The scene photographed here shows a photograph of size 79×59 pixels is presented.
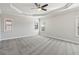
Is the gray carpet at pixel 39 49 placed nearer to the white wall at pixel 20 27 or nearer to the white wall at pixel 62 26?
the white wall at pixel 62 26

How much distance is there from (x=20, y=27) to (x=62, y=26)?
12.2 ft

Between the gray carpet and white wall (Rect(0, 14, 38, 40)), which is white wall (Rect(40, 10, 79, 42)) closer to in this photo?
the gray carpet

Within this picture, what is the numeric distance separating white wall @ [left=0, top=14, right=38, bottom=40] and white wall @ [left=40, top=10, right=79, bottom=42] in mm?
1553

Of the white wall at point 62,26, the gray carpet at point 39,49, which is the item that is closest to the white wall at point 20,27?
the white wall at point 62,26

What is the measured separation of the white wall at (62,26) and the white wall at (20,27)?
155cm

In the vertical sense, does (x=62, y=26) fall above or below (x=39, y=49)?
above

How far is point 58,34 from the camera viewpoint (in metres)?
7.15

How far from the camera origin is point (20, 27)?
7.91 meters

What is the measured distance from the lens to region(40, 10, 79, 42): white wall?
222 inches

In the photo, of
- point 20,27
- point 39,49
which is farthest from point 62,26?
point 20,27

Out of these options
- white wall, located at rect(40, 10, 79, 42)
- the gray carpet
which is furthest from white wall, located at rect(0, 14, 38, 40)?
the gray carpet

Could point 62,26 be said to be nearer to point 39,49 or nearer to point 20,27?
point 39,49

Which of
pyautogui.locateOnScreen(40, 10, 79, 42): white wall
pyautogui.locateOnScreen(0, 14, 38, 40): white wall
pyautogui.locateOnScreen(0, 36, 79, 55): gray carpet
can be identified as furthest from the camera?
pyautogui.locateOnScreen(0, 14, 38, 40): white wall

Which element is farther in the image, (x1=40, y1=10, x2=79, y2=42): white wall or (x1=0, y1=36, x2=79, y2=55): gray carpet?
(x1=40, y1=10, x2=79, y2=42): white wall
